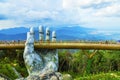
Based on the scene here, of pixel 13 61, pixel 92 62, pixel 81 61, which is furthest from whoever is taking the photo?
pixel 81 61

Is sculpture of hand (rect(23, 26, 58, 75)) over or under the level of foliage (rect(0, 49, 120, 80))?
over

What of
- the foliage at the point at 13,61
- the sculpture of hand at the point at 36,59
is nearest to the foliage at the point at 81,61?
the foliage at the point at 13,61

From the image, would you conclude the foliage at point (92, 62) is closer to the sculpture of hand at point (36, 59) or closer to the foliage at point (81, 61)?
the foliage at point (81, 61)

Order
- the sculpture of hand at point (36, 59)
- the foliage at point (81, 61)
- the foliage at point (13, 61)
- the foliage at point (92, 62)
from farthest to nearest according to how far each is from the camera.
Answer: the foliage at point (92, 62) → the foliage at point (81, 61) → the foliage at point (13, 61) → the sculpture of hand at point (36, 59)

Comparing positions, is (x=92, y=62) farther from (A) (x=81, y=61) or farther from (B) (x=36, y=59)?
(B) (x=36, y=59)

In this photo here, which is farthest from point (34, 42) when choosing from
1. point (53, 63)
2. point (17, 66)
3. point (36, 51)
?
point (17, 66)

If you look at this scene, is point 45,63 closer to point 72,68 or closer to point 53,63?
point 53,63

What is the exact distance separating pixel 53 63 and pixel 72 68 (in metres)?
18.4

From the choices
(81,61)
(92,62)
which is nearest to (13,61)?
(92,62)

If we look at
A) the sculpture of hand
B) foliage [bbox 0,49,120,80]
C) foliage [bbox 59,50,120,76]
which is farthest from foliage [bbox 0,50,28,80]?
the sculpture of hand

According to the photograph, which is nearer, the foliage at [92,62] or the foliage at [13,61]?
the foliage at [13,61]

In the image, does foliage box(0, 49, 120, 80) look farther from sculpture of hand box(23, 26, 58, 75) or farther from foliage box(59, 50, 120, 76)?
sculpture of hand box(23, 26, 58, 75)

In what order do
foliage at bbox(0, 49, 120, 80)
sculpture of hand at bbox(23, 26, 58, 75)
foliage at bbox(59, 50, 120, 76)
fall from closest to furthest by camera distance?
sculpture of hand at bbox(23, 26, 58, 75), foliage at bbox(0, 49, 120, 80), foliage at bbox(59, 50, 120, 76)

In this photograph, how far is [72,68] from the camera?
143ft
